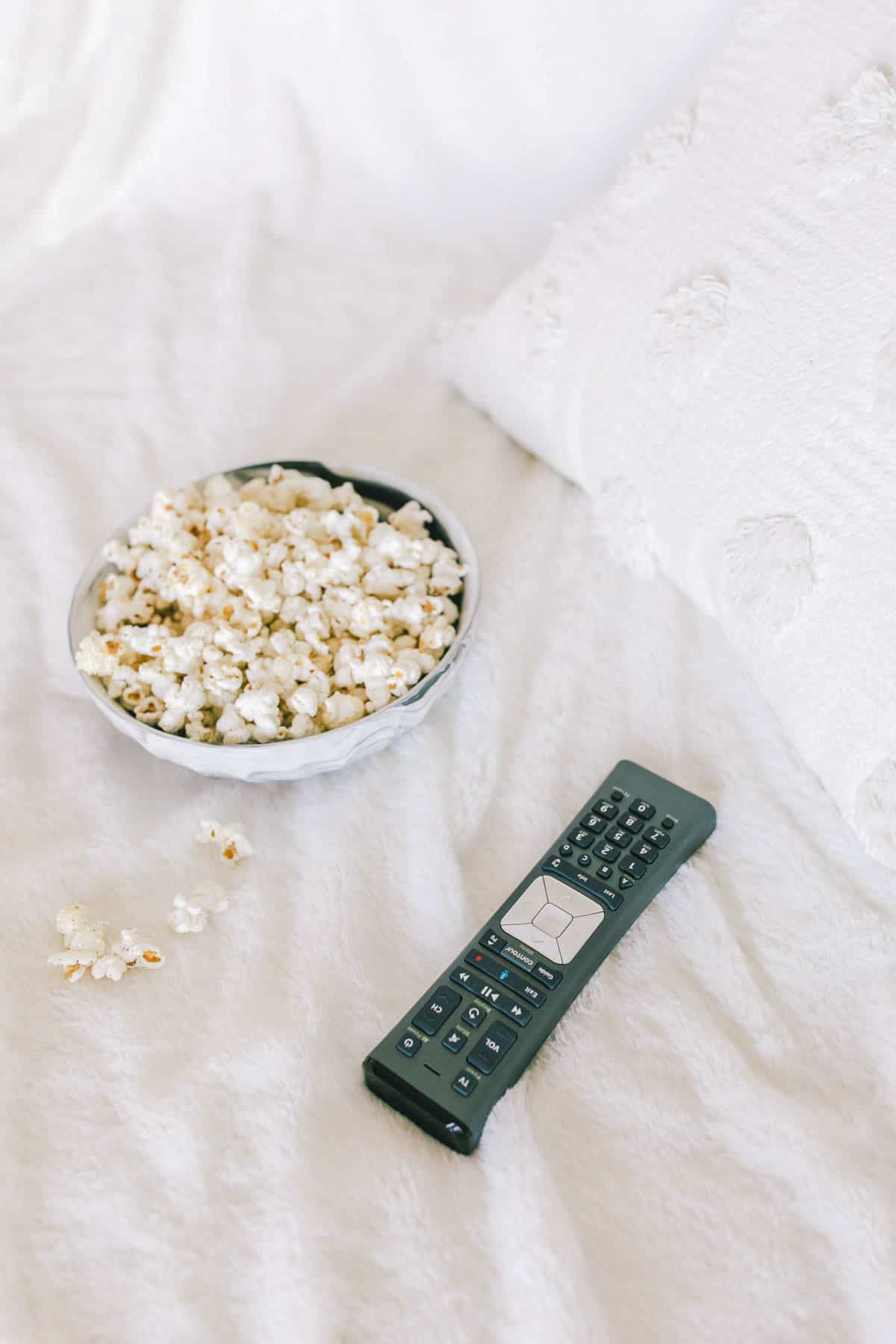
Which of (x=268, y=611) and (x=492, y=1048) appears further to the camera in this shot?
(x=268, y=611)

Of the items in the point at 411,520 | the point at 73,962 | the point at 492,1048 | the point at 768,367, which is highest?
the point at 768,367

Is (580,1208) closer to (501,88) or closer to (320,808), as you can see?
(320,808)

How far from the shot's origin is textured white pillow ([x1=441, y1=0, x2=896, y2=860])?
0.53 meters

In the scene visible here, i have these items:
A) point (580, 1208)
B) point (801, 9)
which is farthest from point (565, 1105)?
point (801, 9)

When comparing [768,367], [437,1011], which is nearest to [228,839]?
[437,1011]

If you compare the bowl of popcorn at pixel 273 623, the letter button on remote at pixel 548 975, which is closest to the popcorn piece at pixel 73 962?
the bowl of popcorn at pixel 273 623

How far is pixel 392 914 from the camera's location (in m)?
0.54

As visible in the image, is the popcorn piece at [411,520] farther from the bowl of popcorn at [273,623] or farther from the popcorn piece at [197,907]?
the popcorn piece at [197,907]

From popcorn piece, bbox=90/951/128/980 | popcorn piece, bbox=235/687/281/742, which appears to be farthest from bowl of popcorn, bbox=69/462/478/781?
popcorn piece, bbox=90/951/128/980

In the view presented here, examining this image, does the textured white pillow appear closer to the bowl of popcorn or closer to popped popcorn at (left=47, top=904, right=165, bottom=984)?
the bowl of popcorn

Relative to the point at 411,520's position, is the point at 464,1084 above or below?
below

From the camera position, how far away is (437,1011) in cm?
47

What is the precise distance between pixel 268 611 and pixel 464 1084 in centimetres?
26

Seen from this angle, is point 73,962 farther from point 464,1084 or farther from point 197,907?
point 464,1084
